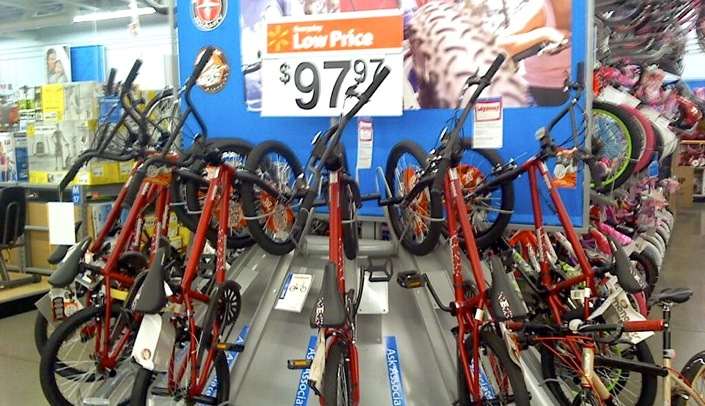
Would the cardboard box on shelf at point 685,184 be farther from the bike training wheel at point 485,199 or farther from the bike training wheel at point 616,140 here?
the bike training wheel at point 485,199

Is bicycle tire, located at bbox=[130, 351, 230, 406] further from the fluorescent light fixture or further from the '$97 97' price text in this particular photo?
the fluorescent light fixture

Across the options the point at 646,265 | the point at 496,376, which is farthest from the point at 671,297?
the point at 646,265

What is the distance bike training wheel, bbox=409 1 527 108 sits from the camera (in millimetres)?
3354

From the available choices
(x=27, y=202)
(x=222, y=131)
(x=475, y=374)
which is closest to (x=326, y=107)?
(x=222, y=131)

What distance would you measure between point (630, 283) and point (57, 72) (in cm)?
607

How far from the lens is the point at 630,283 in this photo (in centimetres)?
277

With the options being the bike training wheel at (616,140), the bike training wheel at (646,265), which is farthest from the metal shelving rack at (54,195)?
the bike training wheel at (646,265)

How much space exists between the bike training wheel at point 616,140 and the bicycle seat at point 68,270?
3175 mm

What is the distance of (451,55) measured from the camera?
346cm

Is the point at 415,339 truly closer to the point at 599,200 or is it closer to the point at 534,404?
the point at 534,404

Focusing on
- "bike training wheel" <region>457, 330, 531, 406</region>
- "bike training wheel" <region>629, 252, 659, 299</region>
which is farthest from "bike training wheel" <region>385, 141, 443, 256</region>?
"bike training wheel" <region>629, 252, 659, 299</region>

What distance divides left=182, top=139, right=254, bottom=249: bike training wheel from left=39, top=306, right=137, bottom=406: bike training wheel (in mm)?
613

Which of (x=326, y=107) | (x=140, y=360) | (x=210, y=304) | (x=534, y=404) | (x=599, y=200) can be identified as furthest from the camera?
(x=599, y=200)

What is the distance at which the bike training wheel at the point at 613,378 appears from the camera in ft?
9.89
